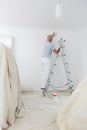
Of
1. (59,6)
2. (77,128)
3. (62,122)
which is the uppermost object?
(59,6)

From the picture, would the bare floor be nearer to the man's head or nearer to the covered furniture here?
the covered furniture

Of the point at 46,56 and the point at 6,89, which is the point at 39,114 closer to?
the point at 6,89

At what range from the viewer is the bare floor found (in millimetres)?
3018

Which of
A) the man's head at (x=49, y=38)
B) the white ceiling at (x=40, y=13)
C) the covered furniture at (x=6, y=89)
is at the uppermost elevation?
the white ceiling at (x=40, y=13)

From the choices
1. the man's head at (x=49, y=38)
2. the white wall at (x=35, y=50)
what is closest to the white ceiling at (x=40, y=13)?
the white wall at (x=35, y=50)

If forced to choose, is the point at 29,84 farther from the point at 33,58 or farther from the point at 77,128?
the point at 77,128

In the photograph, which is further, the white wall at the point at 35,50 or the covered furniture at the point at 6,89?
the white wall at the point at 35,50

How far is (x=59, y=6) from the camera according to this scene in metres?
4.22

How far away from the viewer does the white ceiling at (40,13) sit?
498cm

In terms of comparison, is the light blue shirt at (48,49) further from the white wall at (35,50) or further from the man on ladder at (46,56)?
the white wall at (35,50)

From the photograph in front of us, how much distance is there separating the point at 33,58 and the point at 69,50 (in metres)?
1.10

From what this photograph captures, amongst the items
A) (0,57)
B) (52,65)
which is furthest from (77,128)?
(52,65)

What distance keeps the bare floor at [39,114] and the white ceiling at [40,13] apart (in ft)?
6.82

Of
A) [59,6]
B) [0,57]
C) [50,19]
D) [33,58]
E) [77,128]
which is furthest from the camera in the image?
[33,58]
